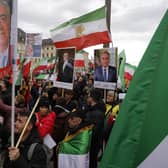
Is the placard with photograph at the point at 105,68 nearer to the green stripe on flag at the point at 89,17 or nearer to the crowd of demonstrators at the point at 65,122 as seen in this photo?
the crowd of demonstrators at the point at 65,122

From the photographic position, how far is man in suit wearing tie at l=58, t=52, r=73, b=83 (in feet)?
18.5

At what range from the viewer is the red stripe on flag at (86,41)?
6363 mm

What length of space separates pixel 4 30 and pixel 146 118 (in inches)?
63.4

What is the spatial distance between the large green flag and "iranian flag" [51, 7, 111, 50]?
419 centimetres

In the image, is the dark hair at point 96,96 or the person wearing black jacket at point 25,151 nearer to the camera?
the person wearing black jacket at point 25,151

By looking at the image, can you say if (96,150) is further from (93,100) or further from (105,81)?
(105,81)

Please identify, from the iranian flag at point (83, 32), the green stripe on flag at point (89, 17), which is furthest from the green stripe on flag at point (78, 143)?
the green stripe on flag at point (89, 17)

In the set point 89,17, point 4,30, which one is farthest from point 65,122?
point 4,30

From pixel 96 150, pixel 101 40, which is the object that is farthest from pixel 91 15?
pixel 96 150

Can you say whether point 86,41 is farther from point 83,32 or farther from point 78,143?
point 78,143

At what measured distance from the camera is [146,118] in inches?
83.8

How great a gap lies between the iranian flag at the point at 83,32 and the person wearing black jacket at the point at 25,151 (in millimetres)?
2699

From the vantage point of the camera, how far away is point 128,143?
2162mm

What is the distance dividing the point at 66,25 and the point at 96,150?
2.20 metres
